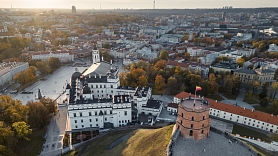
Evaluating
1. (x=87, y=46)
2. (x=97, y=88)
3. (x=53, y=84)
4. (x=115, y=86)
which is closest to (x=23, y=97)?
(x=53, y=84)

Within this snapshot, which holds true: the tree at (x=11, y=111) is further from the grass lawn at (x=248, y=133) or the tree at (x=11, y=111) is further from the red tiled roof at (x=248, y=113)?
the grass lawn at (x=248, y=133)

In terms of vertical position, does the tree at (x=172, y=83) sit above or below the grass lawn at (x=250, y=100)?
above

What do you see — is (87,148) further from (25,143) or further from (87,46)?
(87,46)

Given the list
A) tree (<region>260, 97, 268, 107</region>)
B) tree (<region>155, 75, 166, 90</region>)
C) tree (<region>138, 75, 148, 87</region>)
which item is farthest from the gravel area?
tree (<region>155, 75, 166, 90</region>)

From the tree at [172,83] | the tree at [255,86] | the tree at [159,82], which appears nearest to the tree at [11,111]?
the tree at [159,82]

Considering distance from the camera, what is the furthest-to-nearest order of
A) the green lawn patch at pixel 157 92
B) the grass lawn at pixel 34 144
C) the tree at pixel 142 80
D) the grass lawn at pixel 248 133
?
the green lawn patch at pixel 157 92 → the tree at pixel 142 80 → the grass lawn at pixel 248 133 → the grass lawn at pixel 34 144

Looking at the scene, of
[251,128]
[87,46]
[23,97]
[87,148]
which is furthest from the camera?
[87,46]

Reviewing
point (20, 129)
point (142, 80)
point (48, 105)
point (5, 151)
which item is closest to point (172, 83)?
point (142, 80)
